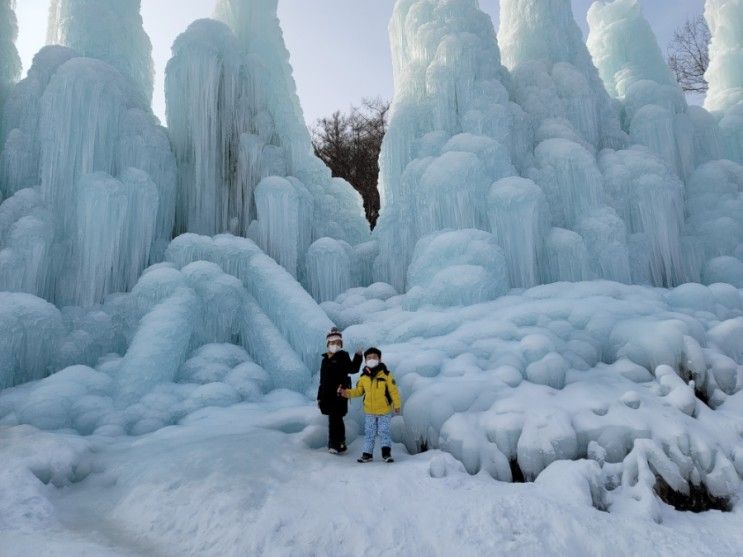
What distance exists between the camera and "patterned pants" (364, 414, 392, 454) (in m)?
4.58

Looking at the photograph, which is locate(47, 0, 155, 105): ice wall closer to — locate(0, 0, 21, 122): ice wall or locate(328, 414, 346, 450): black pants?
locate(0, 0, 21, 122): ice wall

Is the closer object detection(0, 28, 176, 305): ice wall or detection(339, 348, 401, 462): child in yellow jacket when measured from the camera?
detection(339, 348, 401, 462): child in yellow jacket

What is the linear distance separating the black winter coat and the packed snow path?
447 mm

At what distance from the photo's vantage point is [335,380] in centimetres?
493

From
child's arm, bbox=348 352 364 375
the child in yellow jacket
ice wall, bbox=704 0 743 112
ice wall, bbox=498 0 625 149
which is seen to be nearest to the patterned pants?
the child in yellow jacket

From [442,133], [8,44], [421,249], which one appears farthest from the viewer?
[8,44]

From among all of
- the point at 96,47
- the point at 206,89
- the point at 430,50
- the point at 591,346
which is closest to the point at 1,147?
the point at 96,47

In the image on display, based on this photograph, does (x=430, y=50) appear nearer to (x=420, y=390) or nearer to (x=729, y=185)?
(x=729, y=185)

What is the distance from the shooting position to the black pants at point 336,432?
484 centimetres

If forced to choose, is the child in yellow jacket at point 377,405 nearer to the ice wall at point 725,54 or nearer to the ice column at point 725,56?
the ice column at point 725,56

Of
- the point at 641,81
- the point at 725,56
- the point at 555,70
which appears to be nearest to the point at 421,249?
the point at 555,70

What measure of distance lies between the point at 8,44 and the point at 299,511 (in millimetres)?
12207

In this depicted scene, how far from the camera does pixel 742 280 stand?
9.15 m

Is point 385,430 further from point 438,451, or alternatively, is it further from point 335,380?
point 335,380
